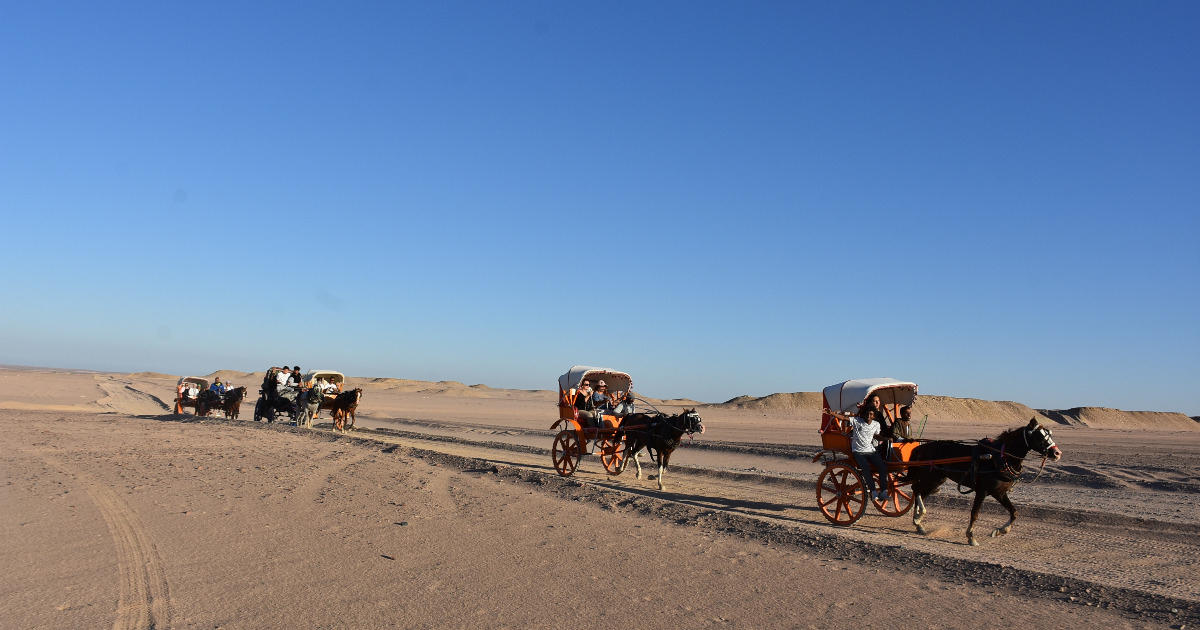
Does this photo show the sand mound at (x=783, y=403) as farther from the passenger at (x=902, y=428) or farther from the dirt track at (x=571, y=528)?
the passenger at (x=902, y=428)

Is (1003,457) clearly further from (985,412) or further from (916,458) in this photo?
→ (985,412)

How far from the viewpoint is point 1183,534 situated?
10773 mm

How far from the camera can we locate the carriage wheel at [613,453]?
16.7 metres

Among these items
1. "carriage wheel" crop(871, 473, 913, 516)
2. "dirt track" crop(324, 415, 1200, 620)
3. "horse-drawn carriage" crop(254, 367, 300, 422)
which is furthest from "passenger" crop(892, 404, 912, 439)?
"horse-drawn carriage" crop(254, 367, 300, 422)

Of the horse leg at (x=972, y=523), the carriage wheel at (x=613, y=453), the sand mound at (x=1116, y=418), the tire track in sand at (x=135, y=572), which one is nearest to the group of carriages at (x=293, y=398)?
the carriage wheel at (x=613, y=453)

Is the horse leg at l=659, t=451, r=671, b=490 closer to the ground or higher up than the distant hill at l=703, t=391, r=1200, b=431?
closer to the ground

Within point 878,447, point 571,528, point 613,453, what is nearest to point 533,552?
point 571,528

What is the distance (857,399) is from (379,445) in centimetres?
1392

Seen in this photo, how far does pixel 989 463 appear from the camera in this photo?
33.0 ft

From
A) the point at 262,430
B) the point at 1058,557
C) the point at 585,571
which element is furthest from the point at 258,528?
the point at 262,430

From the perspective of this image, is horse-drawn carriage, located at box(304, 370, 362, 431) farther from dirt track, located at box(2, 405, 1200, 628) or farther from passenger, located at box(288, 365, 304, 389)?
dirt track, located at box(2, 405, 1200, 628)

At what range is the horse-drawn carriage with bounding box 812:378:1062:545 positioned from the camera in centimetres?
994

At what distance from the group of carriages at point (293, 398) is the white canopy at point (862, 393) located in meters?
20.2

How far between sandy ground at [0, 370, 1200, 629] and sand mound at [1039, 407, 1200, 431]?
53845 millimetres
